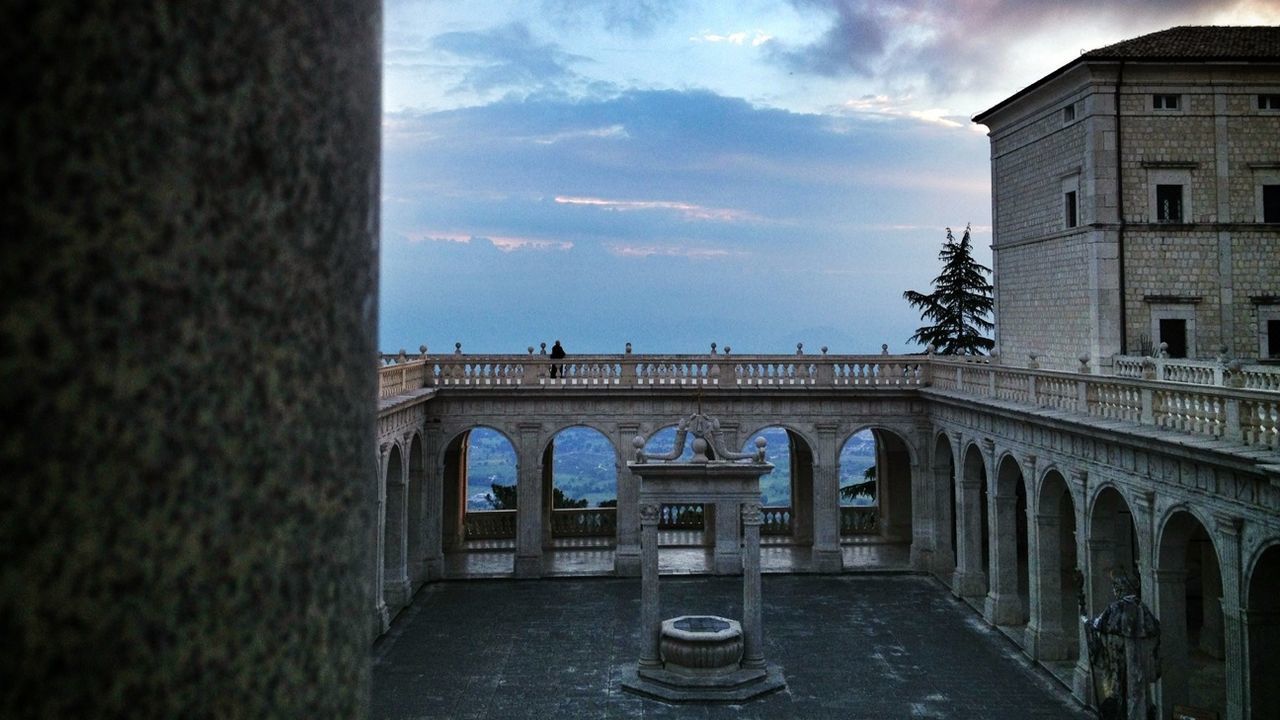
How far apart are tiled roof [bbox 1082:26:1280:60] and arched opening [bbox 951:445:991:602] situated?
1136cm

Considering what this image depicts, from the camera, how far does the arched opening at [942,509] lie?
30.5m

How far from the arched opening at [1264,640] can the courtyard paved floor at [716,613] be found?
4717 millimetres

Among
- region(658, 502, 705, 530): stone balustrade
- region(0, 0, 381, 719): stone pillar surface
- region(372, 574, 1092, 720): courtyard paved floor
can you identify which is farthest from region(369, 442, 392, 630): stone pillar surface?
region(0, 0, 381, 719): stone pillar surface

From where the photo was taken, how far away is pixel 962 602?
27.5 m

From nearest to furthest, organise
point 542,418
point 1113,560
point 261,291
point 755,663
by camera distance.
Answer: point 261,291 → point 1113,560 → point 755,663 → point 542,418

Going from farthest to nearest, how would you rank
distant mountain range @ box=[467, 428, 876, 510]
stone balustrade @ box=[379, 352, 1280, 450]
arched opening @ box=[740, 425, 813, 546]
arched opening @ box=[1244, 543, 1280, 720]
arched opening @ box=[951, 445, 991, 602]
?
distant mountain range @ box=[467, 428, 876, 510] → arched opening @ box=[740, 425, 813, 546] → arched opening @ box=[951, 445, 991, 602] → stone balustrade @ box=[379, 352, 1280, 450] → arched opening @ box=[1244, 543, 1280, 720]

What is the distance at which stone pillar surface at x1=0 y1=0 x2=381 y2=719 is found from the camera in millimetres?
849

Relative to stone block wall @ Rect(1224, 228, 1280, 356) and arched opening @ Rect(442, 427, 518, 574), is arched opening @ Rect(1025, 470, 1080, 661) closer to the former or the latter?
stone block wall @ Rect(1224, 228, 1280, 356)

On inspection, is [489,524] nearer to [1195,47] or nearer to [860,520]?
[860,520]

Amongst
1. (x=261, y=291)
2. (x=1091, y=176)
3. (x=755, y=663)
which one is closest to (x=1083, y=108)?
(x=1091, y=176)

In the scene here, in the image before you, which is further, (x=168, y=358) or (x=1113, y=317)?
(x=1113, y=317)

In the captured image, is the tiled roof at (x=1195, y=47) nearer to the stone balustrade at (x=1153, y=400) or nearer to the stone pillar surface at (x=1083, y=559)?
the stone balustrade at (x=1153, y=400)

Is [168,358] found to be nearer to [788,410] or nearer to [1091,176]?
[1091,176]

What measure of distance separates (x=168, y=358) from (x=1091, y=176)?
2887 centimetres
